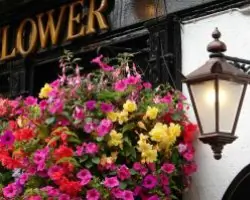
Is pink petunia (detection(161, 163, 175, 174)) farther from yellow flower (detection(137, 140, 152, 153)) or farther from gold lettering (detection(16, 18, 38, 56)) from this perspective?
gold lettering (detection(16, 18, 38, 56))

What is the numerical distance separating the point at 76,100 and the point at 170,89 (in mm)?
891

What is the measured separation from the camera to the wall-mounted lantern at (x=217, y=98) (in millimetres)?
4465

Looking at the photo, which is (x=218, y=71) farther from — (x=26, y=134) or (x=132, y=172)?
(x=26, y=134)

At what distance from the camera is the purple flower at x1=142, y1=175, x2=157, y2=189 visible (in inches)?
203

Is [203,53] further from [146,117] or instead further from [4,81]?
[4,81]

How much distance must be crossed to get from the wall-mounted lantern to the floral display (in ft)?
2.39

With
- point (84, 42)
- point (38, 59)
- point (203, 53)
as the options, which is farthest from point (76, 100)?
point (38, 59)

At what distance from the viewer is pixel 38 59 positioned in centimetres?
771

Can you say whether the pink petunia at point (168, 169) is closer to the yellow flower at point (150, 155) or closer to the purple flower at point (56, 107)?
the yellow flower at point (150, 155)

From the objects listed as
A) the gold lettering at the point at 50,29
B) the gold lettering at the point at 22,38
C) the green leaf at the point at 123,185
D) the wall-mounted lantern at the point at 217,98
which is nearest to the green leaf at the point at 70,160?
the green leaf at the point at 123,185

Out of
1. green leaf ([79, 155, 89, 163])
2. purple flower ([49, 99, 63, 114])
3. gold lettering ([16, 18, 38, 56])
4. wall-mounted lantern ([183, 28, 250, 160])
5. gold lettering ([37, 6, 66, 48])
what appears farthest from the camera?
gold lettering ([16, 18, 38, 56])

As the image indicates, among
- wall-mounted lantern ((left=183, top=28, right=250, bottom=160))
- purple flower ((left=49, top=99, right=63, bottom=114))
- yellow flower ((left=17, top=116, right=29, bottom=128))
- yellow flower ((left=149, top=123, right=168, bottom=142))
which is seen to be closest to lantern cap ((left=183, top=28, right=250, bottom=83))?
wall-mounted lantern ((left=183, top=28, right=250, bottom=160))

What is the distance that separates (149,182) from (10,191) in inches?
42.1

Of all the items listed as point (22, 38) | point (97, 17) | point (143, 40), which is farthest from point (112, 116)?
point (22, 38)
